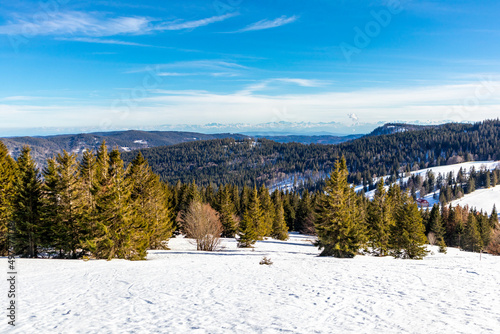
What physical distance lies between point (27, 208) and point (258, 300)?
978 inches

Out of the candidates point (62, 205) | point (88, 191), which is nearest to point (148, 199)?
point (88, 191)

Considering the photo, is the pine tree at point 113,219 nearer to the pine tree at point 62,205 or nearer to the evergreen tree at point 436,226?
the pine tree at point 62,205

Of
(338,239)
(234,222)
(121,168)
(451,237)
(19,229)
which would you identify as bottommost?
(451,237)

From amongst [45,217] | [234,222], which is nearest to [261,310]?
[45,217]

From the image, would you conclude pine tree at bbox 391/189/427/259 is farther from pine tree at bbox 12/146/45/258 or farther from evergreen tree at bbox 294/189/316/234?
pine tree at bbox 12/146/45/258

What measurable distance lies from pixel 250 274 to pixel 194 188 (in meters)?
39.0

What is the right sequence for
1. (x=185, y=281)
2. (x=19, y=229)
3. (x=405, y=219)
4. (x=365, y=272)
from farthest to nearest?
(x=405, y=219), (x=19, y=229), (x=365, y=272), (x=185, y=281)

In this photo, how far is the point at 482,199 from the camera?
154 metres

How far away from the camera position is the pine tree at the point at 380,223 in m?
36.4

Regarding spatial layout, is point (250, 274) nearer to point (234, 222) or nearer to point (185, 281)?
point (185, 281)

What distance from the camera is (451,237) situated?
7944cm

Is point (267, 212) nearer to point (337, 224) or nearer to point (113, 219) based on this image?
point (337, 224)

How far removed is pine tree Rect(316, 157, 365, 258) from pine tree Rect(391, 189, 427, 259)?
9694mm

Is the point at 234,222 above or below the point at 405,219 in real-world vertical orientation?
below
